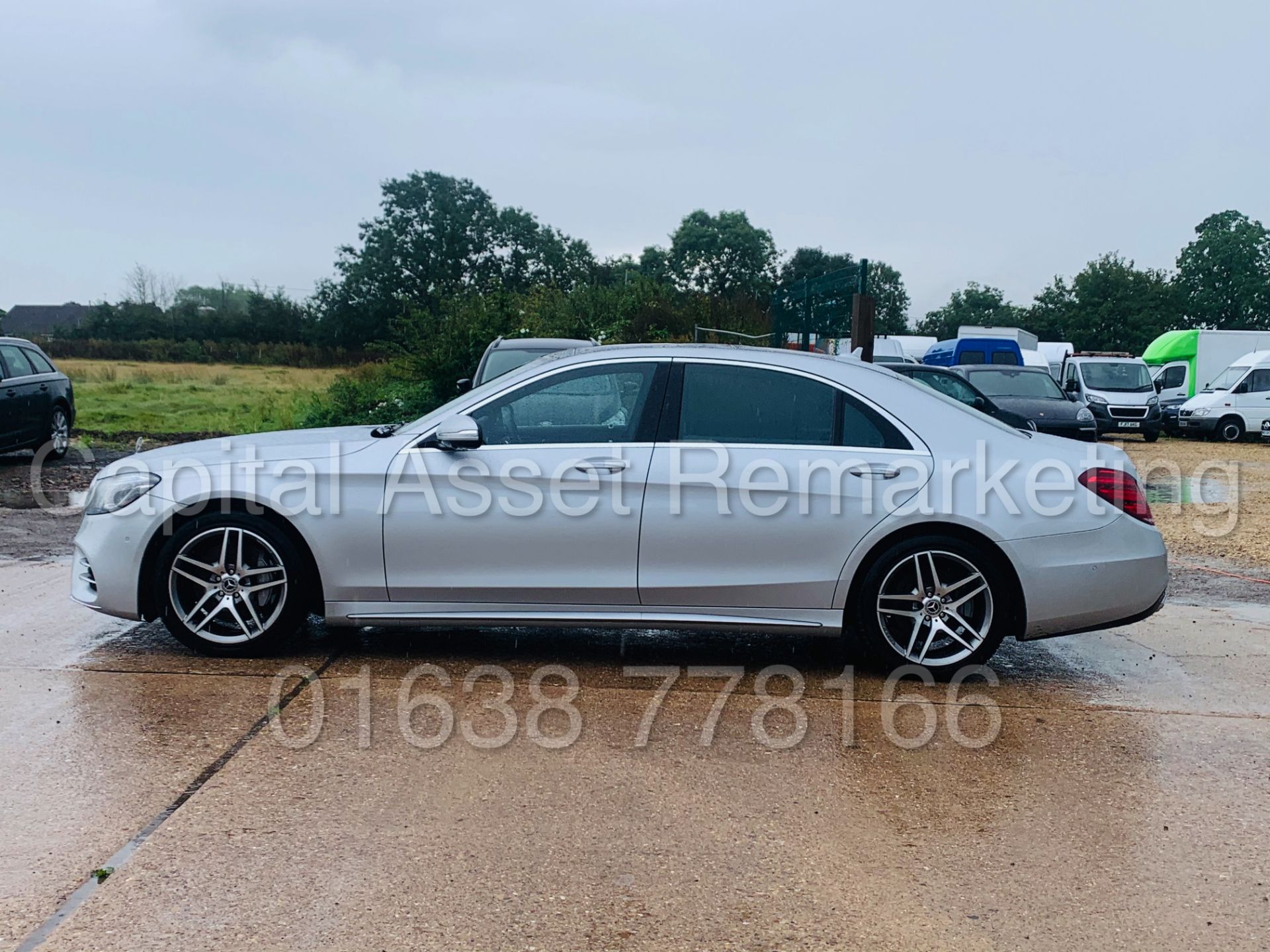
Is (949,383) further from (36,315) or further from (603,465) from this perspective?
(36,315)

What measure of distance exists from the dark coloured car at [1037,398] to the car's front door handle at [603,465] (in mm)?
13907

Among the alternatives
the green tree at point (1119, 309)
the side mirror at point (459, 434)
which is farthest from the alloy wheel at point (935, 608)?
the green tree at point (1119, 309)

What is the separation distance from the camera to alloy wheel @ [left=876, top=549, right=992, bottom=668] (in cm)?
550

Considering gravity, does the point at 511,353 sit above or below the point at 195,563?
above

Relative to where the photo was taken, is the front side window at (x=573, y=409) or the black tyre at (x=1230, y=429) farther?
the black tyre at (x=1230, y=429)

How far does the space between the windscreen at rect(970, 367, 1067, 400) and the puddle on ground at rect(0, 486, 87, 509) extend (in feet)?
45.7

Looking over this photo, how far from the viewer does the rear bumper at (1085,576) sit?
544 centimetres

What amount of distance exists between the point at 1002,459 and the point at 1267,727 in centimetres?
158

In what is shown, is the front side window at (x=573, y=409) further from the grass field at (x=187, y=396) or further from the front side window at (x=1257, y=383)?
the front side window at (x=1257, y=383)

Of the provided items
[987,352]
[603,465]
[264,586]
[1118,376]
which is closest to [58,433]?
[264,586]

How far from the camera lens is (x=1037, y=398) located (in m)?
19.4

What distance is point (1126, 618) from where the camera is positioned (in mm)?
5543

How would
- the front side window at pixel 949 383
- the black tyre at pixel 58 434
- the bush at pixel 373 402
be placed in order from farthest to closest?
the bush at pixel 373 402 → the front side window at pixel 949 383 → the black tyre at pixel 58 434

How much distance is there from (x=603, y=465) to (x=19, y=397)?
439 inches
